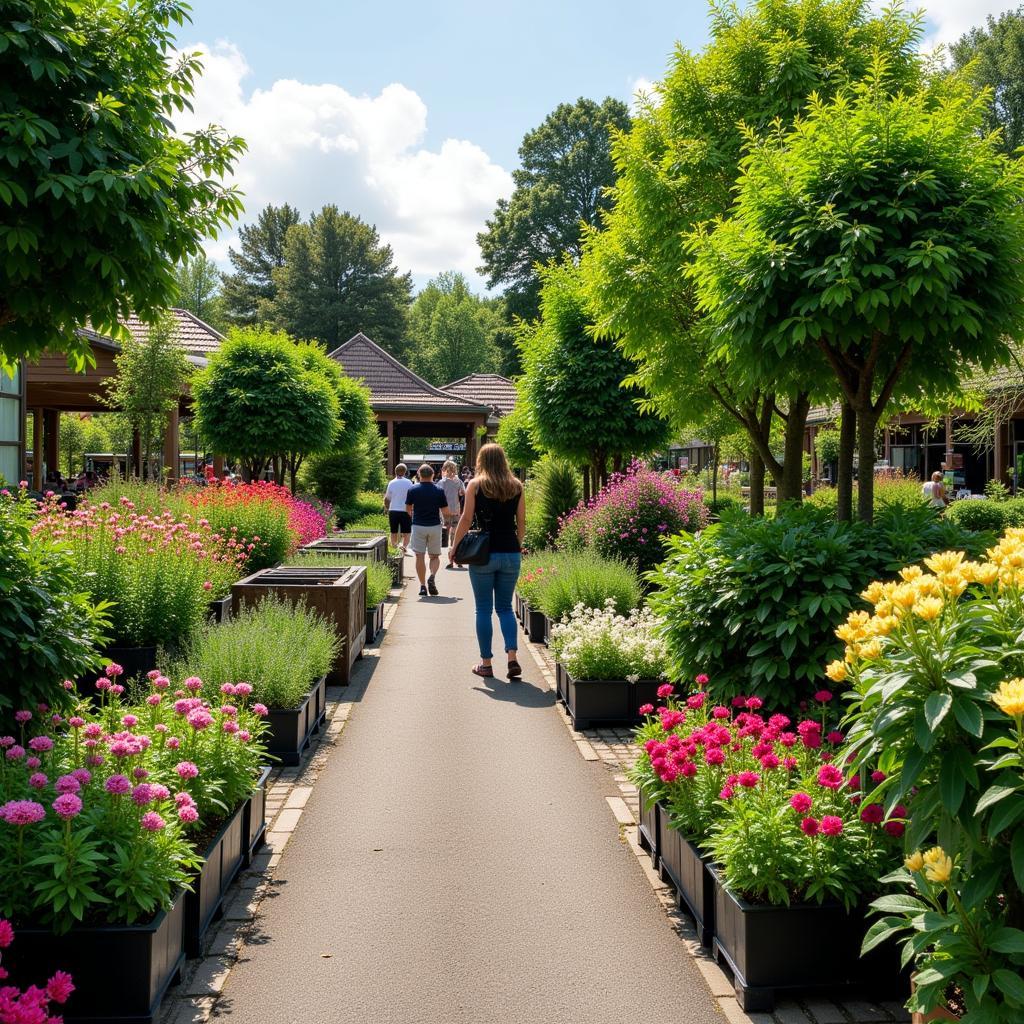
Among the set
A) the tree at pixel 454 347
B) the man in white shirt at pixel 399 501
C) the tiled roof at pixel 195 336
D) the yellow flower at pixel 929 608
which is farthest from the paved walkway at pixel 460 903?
the tree at pixel 454 347

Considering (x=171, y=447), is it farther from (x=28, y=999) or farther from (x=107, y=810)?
(x=28, y=999)

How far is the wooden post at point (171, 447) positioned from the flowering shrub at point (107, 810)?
1773 cm

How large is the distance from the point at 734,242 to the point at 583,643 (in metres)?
3.12

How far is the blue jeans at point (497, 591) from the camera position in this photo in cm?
877

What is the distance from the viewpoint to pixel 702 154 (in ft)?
30.3

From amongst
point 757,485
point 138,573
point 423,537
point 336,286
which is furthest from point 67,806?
point 336,286

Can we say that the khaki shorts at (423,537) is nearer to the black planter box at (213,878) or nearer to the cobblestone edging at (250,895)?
the cobblestone edging at (250,895)

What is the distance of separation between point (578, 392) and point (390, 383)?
19.6 metres

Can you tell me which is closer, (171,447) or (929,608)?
(929,608)

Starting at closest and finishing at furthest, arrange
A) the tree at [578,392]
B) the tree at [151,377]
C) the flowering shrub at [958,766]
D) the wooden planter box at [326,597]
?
1. the flowering shrub at [958,766]
2. the wooden planter box at [326,597]
3. the tree at [578,392]
4. the tree at [151,377]

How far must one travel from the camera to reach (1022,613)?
2684 mm

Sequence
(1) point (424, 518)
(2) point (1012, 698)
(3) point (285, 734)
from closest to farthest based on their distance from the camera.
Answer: (2) point (1012, 698) < (3) point (285, 734) < (1) point (424, 518)

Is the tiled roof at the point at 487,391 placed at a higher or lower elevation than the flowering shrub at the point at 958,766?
higher

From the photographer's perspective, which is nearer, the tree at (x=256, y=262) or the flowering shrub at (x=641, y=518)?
the flowering shrub at (x=641, y=518)
